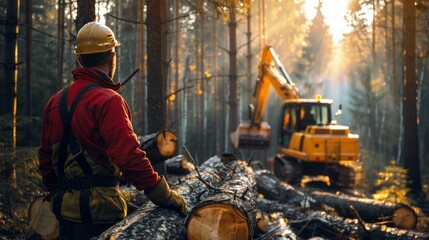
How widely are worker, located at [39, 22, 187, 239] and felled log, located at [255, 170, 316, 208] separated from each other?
23.0 feet

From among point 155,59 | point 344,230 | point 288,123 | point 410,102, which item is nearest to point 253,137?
point 288,123

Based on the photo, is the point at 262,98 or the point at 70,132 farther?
the point at 262,98

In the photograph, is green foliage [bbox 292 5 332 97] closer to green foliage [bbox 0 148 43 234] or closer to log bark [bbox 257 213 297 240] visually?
log bark [bbox 257 213 297 240]

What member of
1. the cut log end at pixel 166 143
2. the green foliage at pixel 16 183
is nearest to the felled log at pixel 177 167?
the cut log end at pixel 166 143

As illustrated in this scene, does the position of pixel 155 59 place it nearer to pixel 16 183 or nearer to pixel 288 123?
pixel 16 183

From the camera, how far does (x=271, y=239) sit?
21.4ft

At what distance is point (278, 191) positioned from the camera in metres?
11.5

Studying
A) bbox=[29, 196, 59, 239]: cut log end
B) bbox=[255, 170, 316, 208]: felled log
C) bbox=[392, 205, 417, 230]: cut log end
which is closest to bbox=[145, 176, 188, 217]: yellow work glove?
bbox=[29, 196, 59, 239]: cut log end

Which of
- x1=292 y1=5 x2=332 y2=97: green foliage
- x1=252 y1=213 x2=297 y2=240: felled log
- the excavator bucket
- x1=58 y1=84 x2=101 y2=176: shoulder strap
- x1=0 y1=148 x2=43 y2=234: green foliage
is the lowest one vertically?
x1=252 y1=213 x2=297 y2=240: felled log

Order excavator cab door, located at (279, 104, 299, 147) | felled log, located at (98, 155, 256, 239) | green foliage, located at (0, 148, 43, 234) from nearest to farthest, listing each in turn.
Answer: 1. felled log, located at (98, 155, 256, 239)
2. green foliage, located at (0, 148, 43, 234)
3. excavator cab door, located at (279, 104, 299, 147)

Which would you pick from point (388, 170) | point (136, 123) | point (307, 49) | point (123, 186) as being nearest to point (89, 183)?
point (123, 186)

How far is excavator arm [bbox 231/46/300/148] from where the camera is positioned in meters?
16.4

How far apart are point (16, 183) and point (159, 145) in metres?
2.48

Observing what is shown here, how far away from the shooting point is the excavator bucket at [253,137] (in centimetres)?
1638
